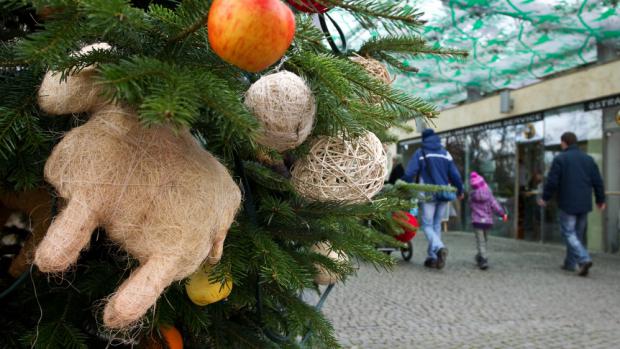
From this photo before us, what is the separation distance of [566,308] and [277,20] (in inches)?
232

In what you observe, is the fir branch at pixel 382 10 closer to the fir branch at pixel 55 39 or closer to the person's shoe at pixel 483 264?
the fir branch at pixel 55 39

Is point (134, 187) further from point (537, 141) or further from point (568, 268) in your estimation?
point (537, 141)

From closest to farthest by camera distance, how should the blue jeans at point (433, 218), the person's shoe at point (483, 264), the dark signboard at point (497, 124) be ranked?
1. the blue jeans at point (433, 218)
2. the person's shoe at point (483, 264)
3. the dark signboard at point (497, 124)

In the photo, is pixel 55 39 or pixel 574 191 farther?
pixel 574 191

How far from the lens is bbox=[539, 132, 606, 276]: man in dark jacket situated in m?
7.62

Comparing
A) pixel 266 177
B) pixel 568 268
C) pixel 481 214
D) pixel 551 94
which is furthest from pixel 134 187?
pixel 551 94

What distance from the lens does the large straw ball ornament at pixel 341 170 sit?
1233 mm

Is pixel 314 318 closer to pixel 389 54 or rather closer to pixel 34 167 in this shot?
pixel 34 167

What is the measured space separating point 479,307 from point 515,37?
5.59m

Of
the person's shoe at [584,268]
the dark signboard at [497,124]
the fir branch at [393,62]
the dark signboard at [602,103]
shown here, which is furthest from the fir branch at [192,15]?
the dark signboard at [497,124]

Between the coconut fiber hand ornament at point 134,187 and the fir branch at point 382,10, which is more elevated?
the fir branch at point 382,10

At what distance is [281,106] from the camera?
936 millimetres

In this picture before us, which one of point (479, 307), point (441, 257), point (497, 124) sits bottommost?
point (479, 307)

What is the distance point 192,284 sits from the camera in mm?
1100
